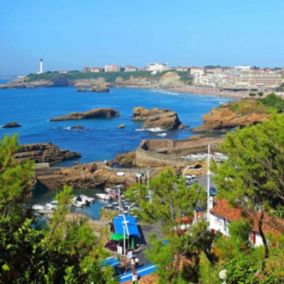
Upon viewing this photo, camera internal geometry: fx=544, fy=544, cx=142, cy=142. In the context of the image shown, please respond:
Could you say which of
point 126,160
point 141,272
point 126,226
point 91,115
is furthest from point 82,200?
point 91,115

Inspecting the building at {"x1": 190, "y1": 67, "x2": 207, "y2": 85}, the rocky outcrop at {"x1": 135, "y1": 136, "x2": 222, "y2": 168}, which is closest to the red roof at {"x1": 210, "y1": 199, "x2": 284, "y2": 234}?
the rocky outcrop at {"x1": 135, "y1": 136, "x2": 222, "y2": 168}

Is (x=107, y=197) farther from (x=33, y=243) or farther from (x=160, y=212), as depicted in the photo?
(x=33, y=243)

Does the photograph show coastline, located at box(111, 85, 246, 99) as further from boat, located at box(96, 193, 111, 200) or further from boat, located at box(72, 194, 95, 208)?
boat, located at box(72, 194, 95, 208)

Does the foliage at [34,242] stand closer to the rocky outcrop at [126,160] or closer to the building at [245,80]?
the rocky outcrop at [126,160]

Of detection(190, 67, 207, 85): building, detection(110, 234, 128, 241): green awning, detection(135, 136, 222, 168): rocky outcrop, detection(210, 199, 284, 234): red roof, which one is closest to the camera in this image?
detection(210, 199, 284, 234): red roof

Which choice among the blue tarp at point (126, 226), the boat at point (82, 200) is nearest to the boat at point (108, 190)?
the boat at point (82, 200)

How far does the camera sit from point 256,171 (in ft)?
40.3

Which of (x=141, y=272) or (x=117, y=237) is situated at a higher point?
(x=141, y=272)

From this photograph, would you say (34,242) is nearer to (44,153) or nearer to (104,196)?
(104,196)

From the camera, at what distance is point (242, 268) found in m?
7.35

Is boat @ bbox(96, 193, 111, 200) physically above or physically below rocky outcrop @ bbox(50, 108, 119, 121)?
above

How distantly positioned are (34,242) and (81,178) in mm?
30238

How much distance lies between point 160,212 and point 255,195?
85.9 inches

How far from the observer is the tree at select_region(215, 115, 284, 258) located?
39.2ft
